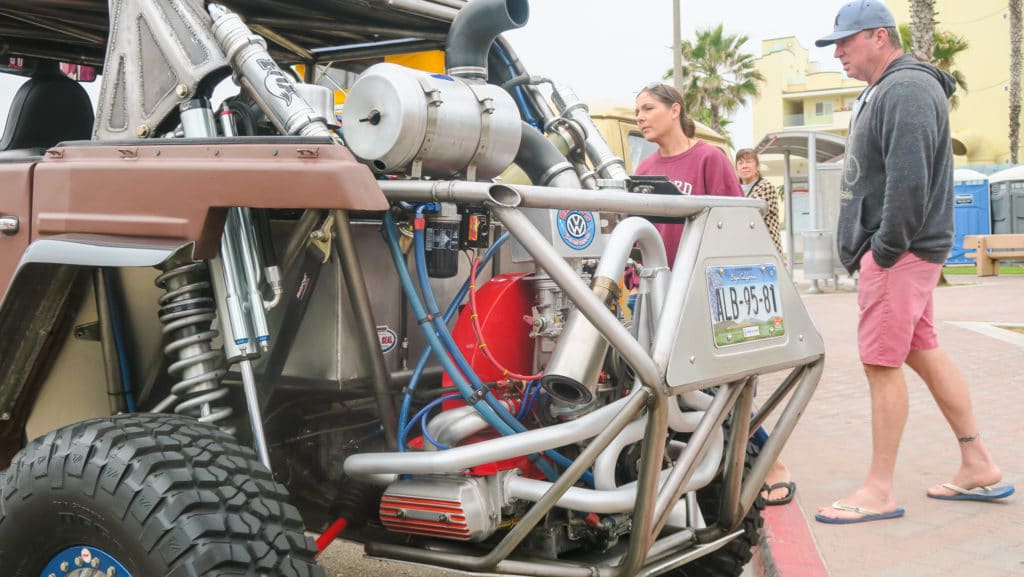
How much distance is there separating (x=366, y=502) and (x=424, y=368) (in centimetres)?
44

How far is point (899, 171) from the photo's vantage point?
4352mm

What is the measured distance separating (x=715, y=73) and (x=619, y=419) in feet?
140

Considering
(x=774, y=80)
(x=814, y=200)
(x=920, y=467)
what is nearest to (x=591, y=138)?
(x=920, y=467)

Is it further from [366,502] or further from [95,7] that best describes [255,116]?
[366,502]

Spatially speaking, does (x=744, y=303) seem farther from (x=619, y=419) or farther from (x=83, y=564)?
(x=83, y=564)

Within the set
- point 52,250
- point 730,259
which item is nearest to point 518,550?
point 730,259

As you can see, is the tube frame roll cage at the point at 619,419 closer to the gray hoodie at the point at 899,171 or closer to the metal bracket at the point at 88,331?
the metal bracket at the point at 88,331

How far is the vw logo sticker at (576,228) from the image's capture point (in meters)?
2.97

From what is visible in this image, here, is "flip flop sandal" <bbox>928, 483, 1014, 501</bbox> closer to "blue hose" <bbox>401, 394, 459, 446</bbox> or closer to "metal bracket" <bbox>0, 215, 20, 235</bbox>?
"blue hose" <bbox>401, 394, 459, 446</bbox>

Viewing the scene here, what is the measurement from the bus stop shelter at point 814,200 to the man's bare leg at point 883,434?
1241 centimetres

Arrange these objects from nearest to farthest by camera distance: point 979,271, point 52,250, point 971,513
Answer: point 52,250
point 971,513
point 979,271

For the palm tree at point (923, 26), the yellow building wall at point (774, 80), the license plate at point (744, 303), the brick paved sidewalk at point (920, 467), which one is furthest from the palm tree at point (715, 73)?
the license plate at point (744, 303)

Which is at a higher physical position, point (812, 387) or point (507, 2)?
point (507, 2)

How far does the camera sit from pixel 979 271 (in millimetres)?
20984
